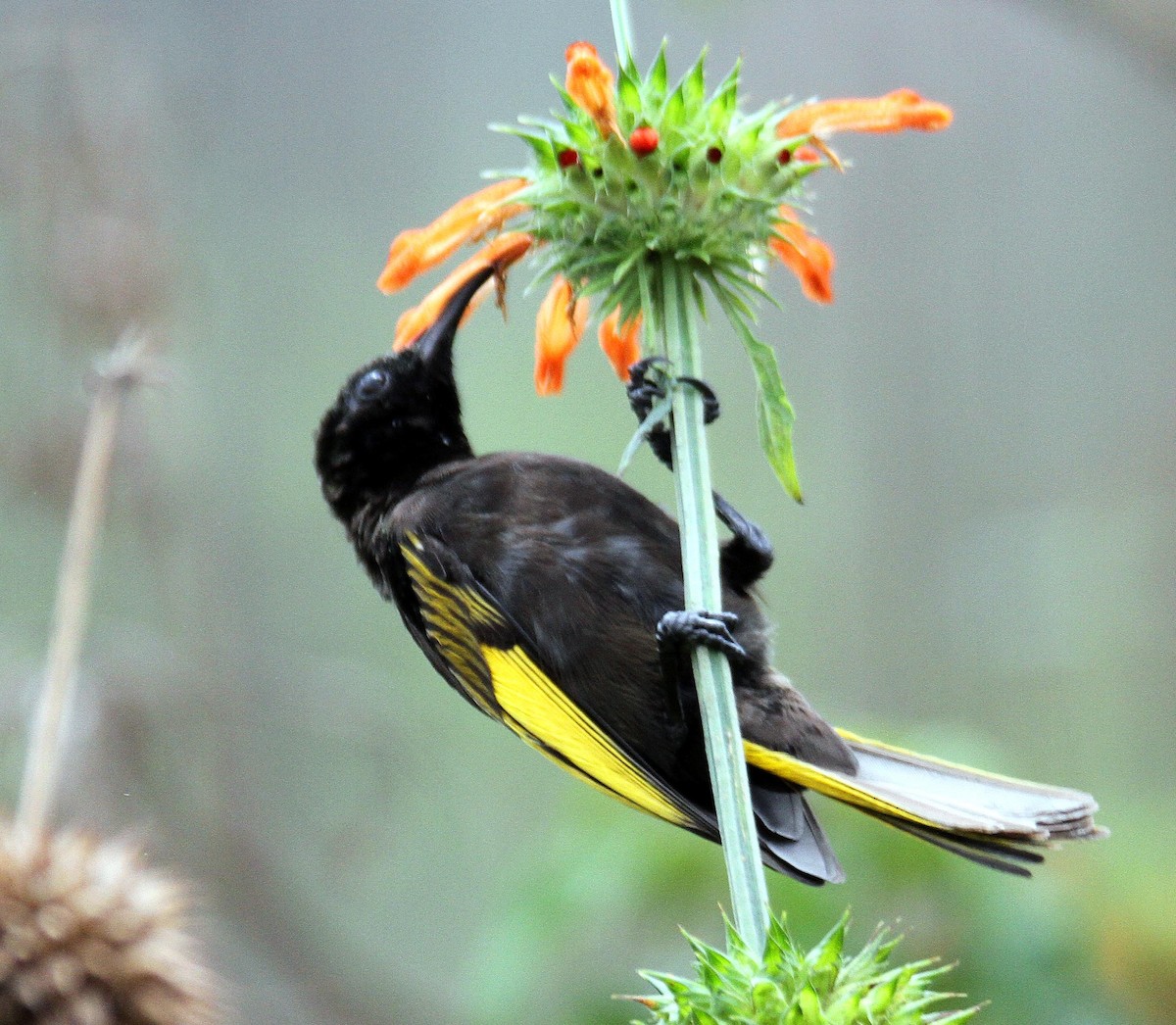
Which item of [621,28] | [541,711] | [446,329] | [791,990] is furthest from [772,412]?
[446,329]

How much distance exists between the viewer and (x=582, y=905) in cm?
270

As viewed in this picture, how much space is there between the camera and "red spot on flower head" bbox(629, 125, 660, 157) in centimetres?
138

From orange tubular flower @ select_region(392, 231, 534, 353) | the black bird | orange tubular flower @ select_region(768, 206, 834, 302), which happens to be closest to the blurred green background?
the black bird

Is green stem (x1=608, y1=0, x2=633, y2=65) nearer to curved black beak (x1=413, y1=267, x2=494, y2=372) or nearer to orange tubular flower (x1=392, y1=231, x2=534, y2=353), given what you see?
orange tubular flower (x1=392, y1=231, x2=534, y2=353)

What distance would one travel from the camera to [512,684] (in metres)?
2.05

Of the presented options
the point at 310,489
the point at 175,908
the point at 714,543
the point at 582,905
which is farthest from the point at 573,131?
the point at 310,489

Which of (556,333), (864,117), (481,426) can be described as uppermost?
(481,426)

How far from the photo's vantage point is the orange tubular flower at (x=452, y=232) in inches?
61.1

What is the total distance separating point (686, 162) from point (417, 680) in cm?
456

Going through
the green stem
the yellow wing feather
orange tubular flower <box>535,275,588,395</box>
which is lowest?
the yellow wing feather

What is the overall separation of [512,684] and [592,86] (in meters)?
0.96

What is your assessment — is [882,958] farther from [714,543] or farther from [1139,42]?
[1139,42]

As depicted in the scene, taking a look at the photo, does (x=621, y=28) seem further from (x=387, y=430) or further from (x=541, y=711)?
(x=387, y=430)

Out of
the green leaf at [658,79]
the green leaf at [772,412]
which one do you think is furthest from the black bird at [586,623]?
the green leaf at [658,79]
